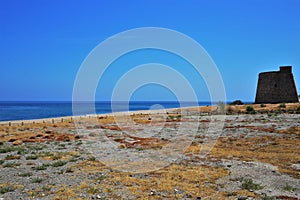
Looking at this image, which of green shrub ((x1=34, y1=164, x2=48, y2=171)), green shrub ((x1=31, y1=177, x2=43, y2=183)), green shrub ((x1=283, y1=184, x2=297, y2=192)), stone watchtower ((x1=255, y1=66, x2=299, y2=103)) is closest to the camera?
green shrub ((x1=283, y1=184, x2=297, y2=192))

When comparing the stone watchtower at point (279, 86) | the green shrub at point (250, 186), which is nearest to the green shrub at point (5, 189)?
the green shrub at point (250, 186)

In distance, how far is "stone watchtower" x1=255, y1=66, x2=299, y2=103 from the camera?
50.1 m

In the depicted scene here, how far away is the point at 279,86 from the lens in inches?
1992

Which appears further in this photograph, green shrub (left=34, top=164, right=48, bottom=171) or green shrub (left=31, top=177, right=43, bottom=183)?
green shrub (left=34, top=164, right=48, bottom=171)

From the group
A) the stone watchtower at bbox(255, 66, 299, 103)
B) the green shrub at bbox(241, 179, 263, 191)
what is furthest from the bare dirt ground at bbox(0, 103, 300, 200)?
the stone watchtower at bbox(255, 66, 299, 103)

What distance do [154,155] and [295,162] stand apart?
6.51 metres

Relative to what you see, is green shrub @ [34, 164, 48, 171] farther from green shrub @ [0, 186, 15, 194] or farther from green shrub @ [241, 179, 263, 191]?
green shrub @ [241, 179, 263, 191]

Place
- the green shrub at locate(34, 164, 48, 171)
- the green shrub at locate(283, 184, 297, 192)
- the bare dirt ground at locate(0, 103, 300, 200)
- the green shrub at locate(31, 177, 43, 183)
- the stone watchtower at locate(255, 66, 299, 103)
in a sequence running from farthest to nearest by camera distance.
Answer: the stone watchtower at locate(255, 66, 299, 103) < the green shrub at locate(34, 164, 48, 171) < the green shrub at locate(31, 177, 43, 183) < the green shrub at locate(283, 184, 297, 192) < the bare dirt ground at locate(0, 103, 300, 200)

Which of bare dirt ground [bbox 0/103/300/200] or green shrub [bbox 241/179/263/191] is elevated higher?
bare dirt ground [bbox 0/103/300/200]

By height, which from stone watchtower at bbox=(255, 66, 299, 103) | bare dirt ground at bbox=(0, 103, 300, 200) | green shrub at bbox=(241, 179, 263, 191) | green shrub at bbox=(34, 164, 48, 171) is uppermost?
stone watchtower at bbox=(255, 66, 299, 103)

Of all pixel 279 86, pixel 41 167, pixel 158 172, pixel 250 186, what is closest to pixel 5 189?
pixel 41 167

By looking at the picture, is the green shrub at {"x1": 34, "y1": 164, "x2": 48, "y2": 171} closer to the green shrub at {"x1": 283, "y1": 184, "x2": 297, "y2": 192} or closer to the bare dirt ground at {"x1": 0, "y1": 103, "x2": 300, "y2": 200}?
the bare dirt ground at {"x1": 0, "y1": 103, "x2": 300, "y2": 200}

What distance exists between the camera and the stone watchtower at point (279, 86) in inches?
1972

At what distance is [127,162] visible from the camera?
1252cm
